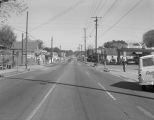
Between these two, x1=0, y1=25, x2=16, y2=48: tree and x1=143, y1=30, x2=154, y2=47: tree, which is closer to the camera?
x1=0, y1=25, x2=16, y2=48: tree

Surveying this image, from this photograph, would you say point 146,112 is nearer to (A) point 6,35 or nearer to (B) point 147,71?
(B) point 147,71

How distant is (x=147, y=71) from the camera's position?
53.7 feet

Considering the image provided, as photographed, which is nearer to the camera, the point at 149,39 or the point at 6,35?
the point at 6,35

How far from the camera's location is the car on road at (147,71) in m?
16.1

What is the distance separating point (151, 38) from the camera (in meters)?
137

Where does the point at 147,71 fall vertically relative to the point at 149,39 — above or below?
below

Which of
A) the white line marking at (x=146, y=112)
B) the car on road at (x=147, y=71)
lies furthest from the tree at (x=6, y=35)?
the white line marking at (x=146, y=112)

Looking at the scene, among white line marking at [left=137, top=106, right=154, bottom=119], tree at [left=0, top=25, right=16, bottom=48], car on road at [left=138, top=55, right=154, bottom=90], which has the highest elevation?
tree at [left=0, top=25, right=16, bottom=48]

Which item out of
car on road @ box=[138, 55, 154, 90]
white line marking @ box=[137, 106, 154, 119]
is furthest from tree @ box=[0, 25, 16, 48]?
white line marking @ box=[137, 106, 154, 119]

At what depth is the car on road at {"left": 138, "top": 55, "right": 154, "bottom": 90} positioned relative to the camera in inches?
632

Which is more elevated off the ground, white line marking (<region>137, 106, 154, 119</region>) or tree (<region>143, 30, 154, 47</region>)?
tree (<region>143, 30, 154, 47</region>)

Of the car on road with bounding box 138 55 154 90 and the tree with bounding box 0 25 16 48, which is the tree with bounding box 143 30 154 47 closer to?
the tree with bounding box 0 25 16 48

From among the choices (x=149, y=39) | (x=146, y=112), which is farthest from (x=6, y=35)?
(x=146, y=112)

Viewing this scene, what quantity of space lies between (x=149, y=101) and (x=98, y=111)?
146 inches
